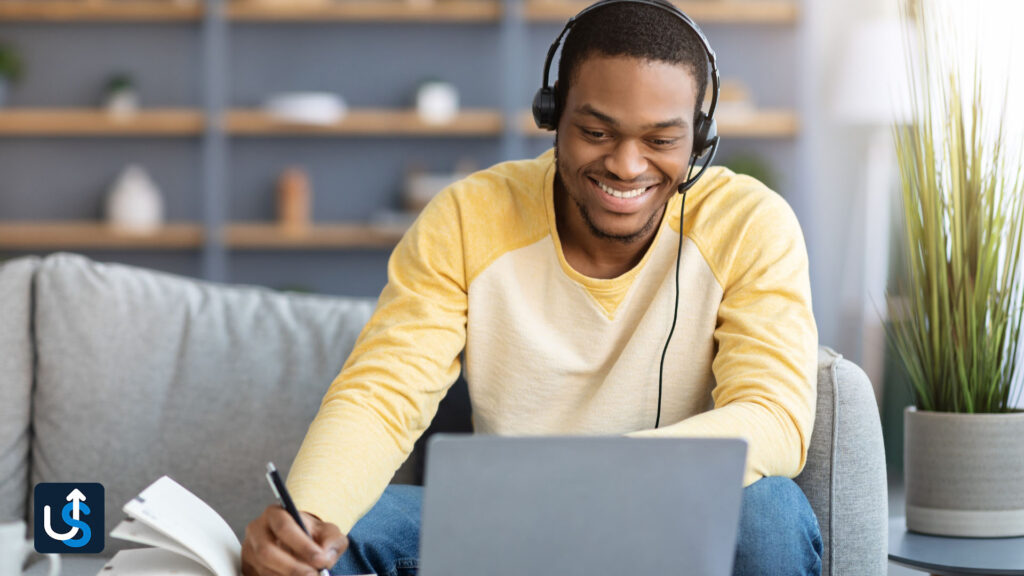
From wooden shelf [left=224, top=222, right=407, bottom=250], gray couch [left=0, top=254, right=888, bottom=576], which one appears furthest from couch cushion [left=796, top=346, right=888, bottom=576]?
wooden shelf [left=224, top=222, right=407, bottom=250]

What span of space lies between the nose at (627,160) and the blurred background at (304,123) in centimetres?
271

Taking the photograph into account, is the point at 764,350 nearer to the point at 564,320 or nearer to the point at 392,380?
the point at 564,320

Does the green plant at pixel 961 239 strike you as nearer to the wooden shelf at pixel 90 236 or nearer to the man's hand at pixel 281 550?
the man's hand at pixel 281 550

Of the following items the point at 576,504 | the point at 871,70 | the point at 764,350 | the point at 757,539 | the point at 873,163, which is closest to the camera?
the point at 576,504

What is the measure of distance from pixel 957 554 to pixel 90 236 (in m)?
3.41

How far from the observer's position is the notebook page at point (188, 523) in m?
0.93

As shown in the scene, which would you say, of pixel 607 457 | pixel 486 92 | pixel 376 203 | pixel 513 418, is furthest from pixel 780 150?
A: pixel 607 457

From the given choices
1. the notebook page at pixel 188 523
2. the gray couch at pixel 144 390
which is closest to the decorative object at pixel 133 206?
the gray couch at pixel 144 390

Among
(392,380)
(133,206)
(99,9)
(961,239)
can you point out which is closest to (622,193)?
(392,380)

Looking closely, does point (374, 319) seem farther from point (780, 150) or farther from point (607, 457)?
point (780, 150)

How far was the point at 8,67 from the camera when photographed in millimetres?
4016

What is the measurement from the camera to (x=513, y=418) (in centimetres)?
141

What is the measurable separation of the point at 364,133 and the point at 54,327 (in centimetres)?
247

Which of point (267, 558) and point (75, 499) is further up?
point (267, 558)
